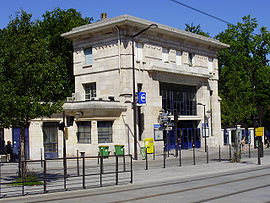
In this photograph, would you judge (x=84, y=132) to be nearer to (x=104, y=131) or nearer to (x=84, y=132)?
(x=84, y=132)

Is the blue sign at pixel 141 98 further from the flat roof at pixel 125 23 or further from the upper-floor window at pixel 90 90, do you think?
the flat roof at pixel 125 23

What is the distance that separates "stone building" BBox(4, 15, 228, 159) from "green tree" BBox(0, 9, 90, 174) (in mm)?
14447

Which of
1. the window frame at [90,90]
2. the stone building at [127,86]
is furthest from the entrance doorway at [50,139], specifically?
the window frame at [90,90]

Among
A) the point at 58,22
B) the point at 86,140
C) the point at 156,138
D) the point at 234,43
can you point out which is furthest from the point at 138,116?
the point at 234,43

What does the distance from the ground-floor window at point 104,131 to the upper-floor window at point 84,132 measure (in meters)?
0.89

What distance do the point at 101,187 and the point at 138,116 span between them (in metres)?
22.8

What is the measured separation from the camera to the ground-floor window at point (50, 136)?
3506cm

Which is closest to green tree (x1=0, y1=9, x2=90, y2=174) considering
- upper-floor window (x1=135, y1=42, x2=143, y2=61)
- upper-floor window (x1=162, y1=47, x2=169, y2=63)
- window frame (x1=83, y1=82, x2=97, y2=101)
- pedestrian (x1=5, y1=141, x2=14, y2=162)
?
pedestrian (x1=5, y1=141, x2=14, y2=162)

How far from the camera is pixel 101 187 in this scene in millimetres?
15891

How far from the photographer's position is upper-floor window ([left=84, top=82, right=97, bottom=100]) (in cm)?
4053

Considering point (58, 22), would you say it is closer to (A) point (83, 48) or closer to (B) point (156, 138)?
A: (A) point (83, 48)

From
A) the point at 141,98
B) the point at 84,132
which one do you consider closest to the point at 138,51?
the point at 141,98

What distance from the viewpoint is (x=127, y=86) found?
3734cm

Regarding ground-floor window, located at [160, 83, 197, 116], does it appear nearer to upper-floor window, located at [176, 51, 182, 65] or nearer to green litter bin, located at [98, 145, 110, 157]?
upper-floor window, located at [176, 51, 182, 65]
